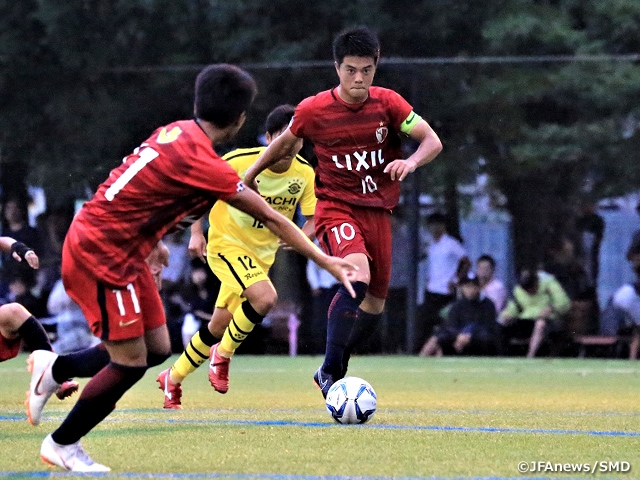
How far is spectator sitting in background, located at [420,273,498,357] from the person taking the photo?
15883 mm

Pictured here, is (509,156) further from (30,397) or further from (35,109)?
(30,397)

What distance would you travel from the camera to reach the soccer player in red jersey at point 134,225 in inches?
218

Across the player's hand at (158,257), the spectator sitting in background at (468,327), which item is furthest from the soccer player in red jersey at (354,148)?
the spectator sitting in background at (468,327)

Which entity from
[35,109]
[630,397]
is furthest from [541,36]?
[630,397]

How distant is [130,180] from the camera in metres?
5.61

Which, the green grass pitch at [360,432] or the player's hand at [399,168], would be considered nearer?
the green grass pitch at [360,432]

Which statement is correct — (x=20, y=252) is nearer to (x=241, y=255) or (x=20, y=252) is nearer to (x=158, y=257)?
(x=158, y=257)

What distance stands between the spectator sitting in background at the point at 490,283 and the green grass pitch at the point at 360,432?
3.57m

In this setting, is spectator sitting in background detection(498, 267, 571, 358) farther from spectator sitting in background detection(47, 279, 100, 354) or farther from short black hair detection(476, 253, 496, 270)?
spectator sitting in background detection(47, 279, 100, 354)

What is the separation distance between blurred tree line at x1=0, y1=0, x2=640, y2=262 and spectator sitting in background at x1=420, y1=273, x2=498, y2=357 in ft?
2.32

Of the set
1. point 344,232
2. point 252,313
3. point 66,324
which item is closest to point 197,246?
point 252,313

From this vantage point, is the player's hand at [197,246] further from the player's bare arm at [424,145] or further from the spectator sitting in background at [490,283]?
the spectator sitting in background at [490,283]

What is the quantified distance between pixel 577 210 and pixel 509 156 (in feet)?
3.29

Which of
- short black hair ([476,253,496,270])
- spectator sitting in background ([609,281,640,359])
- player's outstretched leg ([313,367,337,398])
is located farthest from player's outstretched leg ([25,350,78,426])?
spectator sitting in background ([609,281,640,359])
